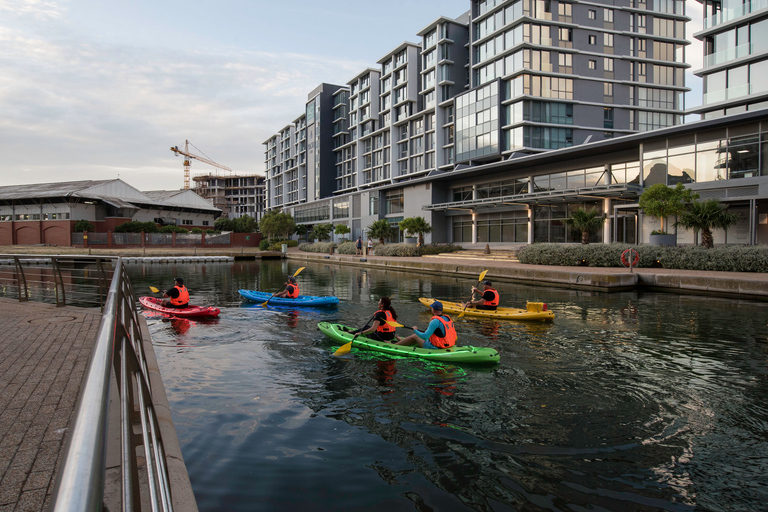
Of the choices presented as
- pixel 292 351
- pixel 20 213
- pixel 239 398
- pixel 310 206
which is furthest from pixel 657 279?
pixel 20 213

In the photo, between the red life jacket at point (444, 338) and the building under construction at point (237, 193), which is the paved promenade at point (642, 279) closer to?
the red life jacket at point (444, 338)

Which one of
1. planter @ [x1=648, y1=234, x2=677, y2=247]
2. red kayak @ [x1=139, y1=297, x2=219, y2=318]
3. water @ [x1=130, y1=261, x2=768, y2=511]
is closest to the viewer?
water @ [x1=130, y1=261, x2=768, y2=511]

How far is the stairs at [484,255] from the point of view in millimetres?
33781

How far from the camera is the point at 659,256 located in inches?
915

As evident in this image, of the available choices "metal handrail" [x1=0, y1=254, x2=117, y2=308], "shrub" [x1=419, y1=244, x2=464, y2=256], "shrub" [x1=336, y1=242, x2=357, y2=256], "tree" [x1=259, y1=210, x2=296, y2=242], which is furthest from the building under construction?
"metal handrail" [x1=0, y1=254, x2=117, y2=308]

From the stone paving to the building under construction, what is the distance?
442ft

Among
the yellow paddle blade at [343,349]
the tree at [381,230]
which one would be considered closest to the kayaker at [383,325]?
the yellow paddle blade at [343,349]

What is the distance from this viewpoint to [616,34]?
5366 centimetres

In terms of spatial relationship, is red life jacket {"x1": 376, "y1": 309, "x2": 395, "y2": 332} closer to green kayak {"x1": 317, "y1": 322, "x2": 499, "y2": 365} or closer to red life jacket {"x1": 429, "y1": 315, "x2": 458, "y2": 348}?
green kayak {"x1": 317, "y1": 322, "x2": 499, "y2": 365}

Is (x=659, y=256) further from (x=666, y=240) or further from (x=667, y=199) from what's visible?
(x=667, y=199)

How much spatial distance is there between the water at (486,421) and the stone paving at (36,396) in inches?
59.6

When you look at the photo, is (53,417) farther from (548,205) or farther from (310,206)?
(310,206)

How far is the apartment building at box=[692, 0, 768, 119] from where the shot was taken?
37.4 m

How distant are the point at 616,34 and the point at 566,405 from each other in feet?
192
